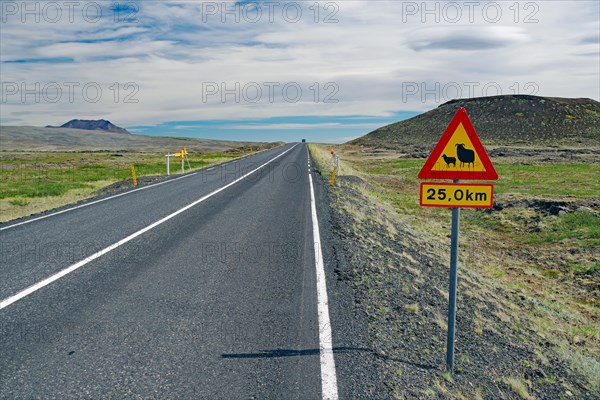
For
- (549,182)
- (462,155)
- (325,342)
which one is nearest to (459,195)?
(462,155)

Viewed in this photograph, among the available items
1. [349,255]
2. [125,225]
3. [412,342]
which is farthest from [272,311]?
[125,225]

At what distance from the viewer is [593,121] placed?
102 metres

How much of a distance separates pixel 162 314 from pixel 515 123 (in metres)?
118

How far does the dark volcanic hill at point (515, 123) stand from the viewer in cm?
9394

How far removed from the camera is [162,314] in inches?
197

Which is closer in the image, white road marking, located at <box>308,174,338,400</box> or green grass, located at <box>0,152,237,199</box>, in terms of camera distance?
white road marking, located at <box>308,174,338,400</box>

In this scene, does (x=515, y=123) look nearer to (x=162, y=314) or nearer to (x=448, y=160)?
(x=448, y=160)

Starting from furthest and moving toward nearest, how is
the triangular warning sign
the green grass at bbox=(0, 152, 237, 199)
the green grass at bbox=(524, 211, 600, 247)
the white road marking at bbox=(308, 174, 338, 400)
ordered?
the green grass at bbox=(0, 152, 237, 199) < the green grass at bbox=(524, 211, 600, 247) < the triangular warning sign < the white road marking at bbox=(308, 174, 338, 400)

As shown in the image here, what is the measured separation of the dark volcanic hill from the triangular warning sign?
86234 mm

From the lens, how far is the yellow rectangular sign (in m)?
4.12

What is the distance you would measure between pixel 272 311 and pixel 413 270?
355cm

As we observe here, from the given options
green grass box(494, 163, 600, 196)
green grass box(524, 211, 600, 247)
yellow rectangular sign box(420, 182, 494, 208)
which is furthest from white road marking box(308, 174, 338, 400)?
green grass box(494, 163, 600, 196)

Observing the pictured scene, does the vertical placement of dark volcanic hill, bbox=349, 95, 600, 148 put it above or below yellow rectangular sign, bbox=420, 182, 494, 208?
above

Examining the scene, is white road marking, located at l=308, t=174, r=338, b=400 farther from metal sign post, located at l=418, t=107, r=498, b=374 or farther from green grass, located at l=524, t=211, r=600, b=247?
green grass, located at l=524, t=211, r=600, b=247
